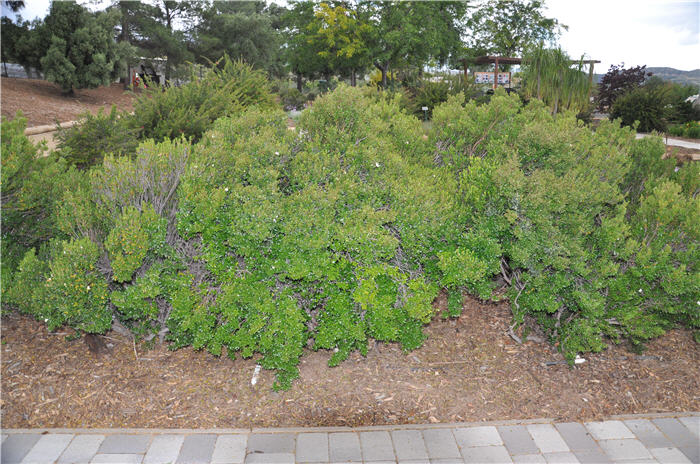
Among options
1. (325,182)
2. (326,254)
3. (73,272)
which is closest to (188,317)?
(73,272)

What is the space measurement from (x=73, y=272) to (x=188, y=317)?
93 centimetres

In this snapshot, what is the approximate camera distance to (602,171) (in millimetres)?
4824

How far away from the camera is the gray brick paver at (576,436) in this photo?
11.4 ft

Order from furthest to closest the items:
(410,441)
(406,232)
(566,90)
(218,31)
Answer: (218,31) < (566,90) < (406,232) < (410,441)

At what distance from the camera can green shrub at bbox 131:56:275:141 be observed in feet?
26.6

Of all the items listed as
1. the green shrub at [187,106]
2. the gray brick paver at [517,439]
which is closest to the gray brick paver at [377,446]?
the gray brick paver at [517,439]

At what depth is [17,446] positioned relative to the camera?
3.41 meters

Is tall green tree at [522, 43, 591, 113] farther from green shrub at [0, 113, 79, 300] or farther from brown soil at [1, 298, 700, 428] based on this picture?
green shrub at [0, 113, 79, 300]

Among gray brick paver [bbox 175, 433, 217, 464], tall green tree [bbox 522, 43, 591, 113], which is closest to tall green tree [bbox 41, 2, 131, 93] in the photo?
tall green tree [bbox 522, 43, 591, 113]

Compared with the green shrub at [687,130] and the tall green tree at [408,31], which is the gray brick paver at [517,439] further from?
the tall green tree at [408,31]

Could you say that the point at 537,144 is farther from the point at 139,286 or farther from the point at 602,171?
the point at 139,286

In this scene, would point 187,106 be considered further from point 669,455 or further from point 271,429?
point 669,455

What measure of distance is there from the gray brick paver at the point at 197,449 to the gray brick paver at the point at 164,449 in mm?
41

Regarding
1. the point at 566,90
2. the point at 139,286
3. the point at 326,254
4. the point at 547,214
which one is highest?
the point at 566,90
